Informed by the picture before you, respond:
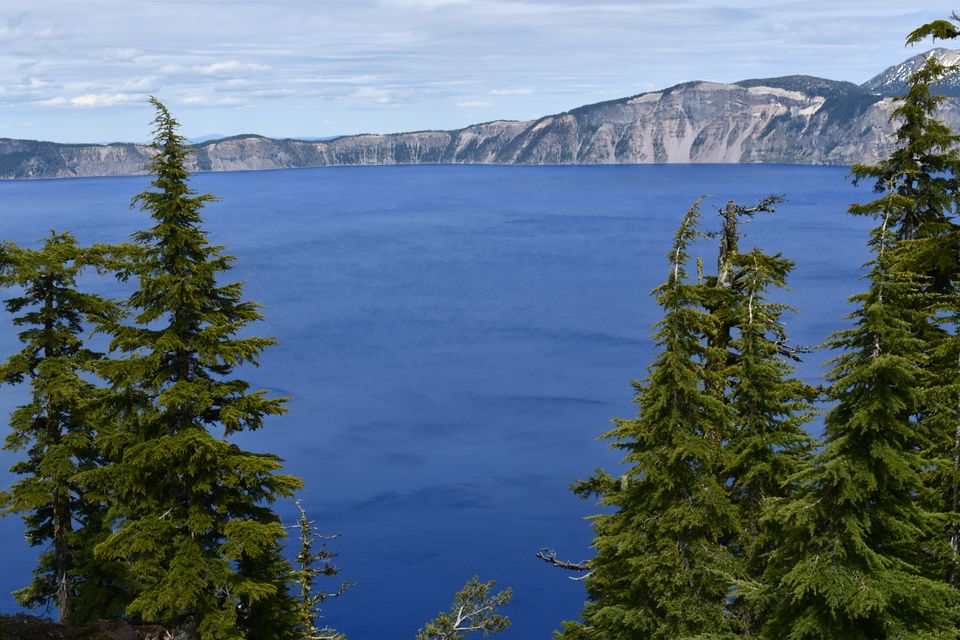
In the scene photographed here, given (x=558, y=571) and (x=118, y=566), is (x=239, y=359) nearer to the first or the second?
(x=118, y=566)

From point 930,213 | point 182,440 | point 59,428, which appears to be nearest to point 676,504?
point 182,440

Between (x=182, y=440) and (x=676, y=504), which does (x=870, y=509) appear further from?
(x=182, y=440)

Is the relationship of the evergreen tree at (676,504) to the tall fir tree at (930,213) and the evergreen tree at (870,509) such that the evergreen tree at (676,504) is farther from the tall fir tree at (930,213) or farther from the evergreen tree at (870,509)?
the tall fir tree at (930,213)

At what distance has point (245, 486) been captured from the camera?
16.9 m

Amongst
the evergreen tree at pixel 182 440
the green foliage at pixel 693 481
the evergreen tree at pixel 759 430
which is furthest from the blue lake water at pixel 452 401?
the evergreen tree at pixel 182 440

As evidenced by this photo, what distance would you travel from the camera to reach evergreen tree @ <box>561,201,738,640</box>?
16.6 m

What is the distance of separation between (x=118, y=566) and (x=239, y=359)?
36.3 feet

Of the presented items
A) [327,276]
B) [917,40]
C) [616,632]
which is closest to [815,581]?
[616,632]

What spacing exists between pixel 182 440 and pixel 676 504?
9.76 metres

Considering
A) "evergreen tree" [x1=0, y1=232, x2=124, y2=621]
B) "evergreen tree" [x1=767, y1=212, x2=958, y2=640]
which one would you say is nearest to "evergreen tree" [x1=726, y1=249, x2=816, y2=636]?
"evergreen tree" [x1=767, y1=212, x2=958, y2=640]

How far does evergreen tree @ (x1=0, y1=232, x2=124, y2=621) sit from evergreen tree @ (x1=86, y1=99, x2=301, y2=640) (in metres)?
5.76

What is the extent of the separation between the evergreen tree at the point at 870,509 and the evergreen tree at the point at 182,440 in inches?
383

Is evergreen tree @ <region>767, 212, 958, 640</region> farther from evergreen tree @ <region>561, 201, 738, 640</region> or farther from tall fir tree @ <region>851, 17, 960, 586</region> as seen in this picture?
tall fir tree @ <region>851, 17, 960, 586</region>

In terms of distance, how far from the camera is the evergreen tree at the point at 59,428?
2286 centimetres
